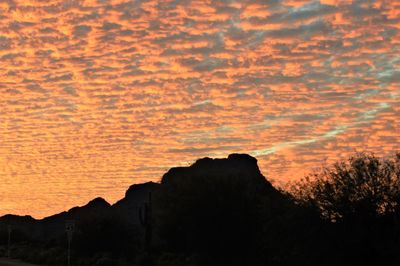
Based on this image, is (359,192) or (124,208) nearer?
(359,192)

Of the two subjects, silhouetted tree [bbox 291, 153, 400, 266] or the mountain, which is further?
the mountain

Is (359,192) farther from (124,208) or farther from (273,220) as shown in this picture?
(124,208)

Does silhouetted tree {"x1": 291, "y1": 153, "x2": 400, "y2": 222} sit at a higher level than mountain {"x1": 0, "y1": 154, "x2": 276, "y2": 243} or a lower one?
lower

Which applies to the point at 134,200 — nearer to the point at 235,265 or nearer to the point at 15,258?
the point at 15,258

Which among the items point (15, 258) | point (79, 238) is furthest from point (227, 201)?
point (15, 258)

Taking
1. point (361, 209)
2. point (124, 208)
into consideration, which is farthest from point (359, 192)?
point (124, 208)

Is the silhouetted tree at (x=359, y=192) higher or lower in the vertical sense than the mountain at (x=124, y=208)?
lower

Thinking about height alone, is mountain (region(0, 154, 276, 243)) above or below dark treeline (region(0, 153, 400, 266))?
above

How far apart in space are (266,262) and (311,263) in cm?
632

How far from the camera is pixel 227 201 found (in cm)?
4631

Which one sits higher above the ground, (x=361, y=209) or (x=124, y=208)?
(x=124, y=208)

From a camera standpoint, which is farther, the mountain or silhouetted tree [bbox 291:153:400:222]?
the mountain

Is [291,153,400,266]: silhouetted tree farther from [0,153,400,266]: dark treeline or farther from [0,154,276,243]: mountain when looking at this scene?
[0,154,276,243]: mountain

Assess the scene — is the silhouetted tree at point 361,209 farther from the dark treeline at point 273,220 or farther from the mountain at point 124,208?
the mountain at point 124,208
